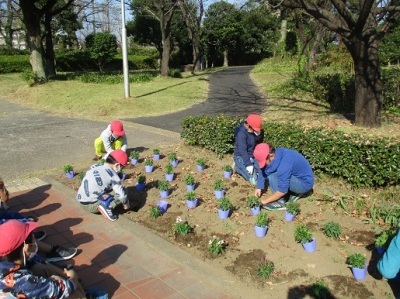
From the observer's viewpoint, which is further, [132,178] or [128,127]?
[128,127]

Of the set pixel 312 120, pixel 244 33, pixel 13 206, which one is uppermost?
pixel 244 33

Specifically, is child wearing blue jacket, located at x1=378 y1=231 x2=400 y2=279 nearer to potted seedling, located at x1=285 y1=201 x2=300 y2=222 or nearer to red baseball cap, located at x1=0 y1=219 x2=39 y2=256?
potted seedling, located at x1=285 y1=201 x2=300 y2=222

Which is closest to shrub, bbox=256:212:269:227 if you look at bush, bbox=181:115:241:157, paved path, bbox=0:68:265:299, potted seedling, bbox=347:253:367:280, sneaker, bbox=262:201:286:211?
sneaker, bbox=262:201:286:211

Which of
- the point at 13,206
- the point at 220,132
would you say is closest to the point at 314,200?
the point at 220,132

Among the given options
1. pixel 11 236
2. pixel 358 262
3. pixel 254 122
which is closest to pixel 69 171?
pixel 254 122

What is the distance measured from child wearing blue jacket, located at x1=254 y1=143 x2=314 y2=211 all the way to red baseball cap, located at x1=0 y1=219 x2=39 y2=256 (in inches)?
110

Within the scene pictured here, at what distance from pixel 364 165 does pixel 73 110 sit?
11.8 meters

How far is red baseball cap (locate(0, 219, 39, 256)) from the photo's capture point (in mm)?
2312

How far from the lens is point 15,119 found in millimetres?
12625

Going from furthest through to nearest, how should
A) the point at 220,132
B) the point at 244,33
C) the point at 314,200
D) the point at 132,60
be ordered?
the point at 244,33, the point at 132,60, the point at 220,132, the point at 314,200

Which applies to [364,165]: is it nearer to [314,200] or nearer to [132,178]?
[314,200]

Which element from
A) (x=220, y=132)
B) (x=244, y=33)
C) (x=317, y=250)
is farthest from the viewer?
(x=244, y=33)

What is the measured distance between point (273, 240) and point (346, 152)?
1.89 metres

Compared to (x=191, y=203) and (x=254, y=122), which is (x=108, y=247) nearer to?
(x=191, y=203)
